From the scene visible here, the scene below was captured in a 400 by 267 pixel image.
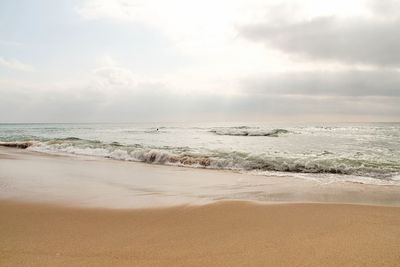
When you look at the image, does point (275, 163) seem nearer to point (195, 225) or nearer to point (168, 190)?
point (168, 190)

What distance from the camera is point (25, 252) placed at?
3182mm

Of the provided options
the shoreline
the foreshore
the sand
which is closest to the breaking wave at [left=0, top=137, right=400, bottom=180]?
the shoreline

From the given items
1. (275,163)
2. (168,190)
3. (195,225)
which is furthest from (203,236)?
(275,163)

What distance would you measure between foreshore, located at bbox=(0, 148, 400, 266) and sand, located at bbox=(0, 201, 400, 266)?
1 centimetres

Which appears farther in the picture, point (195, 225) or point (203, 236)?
point (195, 225)

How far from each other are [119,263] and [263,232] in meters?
1.76

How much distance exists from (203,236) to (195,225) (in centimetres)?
48

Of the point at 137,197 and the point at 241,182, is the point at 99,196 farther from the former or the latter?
the point at 241,182

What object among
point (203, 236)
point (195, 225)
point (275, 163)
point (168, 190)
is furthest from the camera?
point (275, 163)

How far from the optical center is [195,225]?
4.17m

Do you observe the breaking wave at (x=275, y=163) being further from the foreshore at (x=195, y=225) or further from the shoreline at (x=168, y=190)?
the foreshore at (x=195, y=225)

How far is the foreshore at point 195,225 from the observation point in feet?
10.0

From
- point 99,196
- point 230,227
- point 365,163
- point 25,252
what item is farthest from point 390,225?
point 365,163

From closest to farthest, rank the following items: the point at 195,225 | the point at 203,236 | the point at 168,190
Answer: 1. the point at 203,236
2. the point at 195,225
3. the point at 168,190
